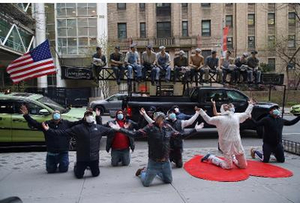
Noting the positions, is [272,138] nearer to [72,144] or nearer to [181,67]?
[181,67]

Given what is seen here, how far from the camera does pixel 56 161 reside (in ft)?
21.9

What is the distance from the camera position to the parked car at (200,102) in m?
11.1

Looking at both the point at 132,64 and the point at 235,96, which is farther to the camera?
the point at 235,96

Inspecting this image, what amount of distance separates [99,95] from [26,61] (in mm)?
21010

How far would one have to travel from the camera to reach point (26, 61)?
34.1ft

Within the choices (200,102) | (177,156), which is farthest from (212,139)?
(177,156)

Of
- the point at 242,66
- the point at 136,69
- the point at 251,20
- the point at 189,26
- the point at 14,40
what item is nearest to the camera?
the point at 136,69

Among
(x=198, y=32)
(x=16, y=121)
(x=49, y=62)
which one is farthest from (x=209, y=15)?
(x=16, y=121)

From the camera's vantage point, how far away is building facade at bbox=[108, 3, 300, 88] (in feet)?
111

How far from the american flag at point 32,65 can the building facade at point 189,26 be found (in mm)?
23228

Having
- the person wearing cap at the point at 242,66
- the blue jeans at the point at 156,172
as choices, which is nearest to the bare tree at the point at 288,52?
the person wearing cap at the point at 242,66

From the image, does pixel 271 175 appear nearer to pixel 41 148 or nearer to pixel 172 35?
pixel 41 148

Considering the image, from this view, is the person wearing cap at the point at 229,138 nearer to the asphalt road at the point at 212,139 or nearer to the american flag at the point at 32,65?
the asphalt road at the point at 212,139

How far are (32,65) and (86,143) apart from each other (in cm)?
568
